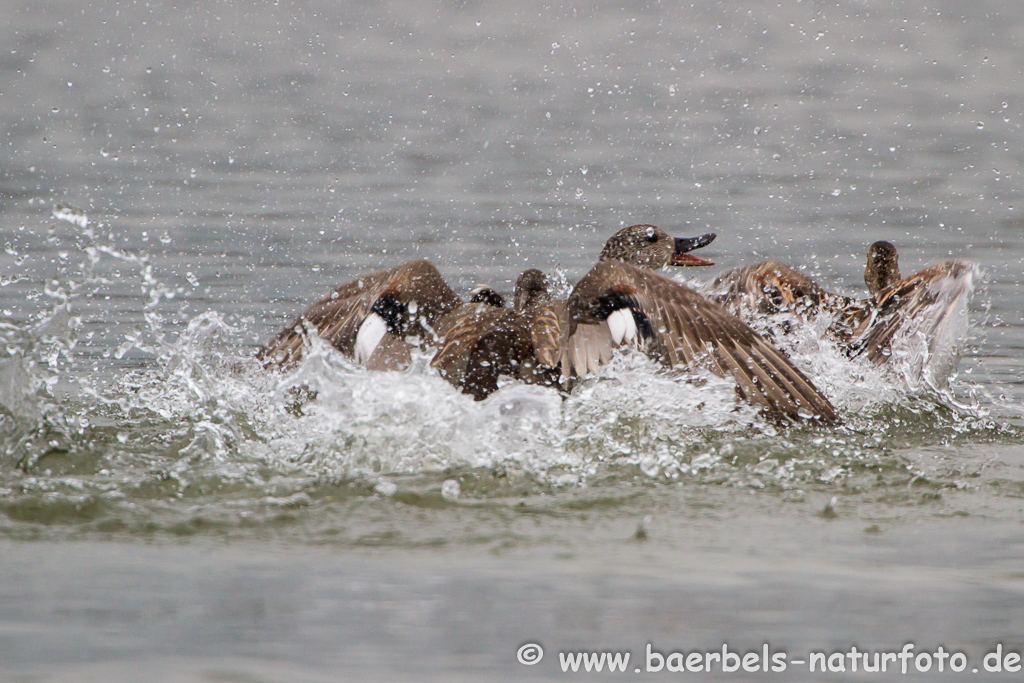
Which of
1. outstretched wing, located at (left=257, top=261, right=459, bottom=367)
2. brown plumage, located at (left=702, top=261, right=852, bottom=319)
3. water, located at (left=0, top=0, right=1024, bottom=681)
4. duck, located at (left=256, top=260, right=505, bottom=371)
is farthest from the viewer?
brown plumage, located at (left=702, top=261, right=852, bottom=319)

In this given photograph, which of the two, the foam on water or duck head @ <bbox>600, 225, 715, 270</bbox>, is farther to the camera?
duck head @ <bbox>600, 225, 715, 270</bbox>

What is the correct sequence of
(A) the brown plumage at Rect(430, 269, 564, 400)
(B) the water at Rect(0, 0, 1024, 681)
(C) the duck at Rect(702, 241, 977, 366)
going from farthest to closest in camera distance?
(C) the duck at Rect(702, 241, 977, 366) < (A) the brown plumage at Rect(430, 269, 564, 400) < (B) the water at Rect(0, 0, 1024, 681)

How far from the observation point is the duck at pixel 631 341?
6312 mm

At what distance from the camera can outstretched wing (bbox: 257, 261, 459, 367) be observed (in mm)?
6855

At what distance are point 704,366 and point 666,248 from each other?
235 centimetres

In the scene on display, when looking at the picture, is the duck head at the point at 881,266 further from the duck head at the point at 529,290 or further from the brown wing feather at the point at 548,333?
the brown wing feather at the point at 548,333

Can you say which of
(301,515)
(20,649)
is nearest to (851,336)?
(301,515)

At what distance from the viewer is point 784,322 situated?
7.70 metres

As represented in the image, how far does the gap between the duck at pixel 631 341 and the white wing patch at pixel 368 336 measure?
48cm

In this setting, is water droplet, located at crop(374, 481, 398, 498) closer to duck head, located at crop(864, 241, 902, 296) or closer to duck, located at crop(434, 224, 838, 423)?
duck, located at crop(434, 224, 838, 423)

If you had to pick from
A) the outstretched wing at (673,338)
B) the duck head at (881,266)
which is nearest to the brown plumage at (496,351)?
the outstretched wing at (673,338)
